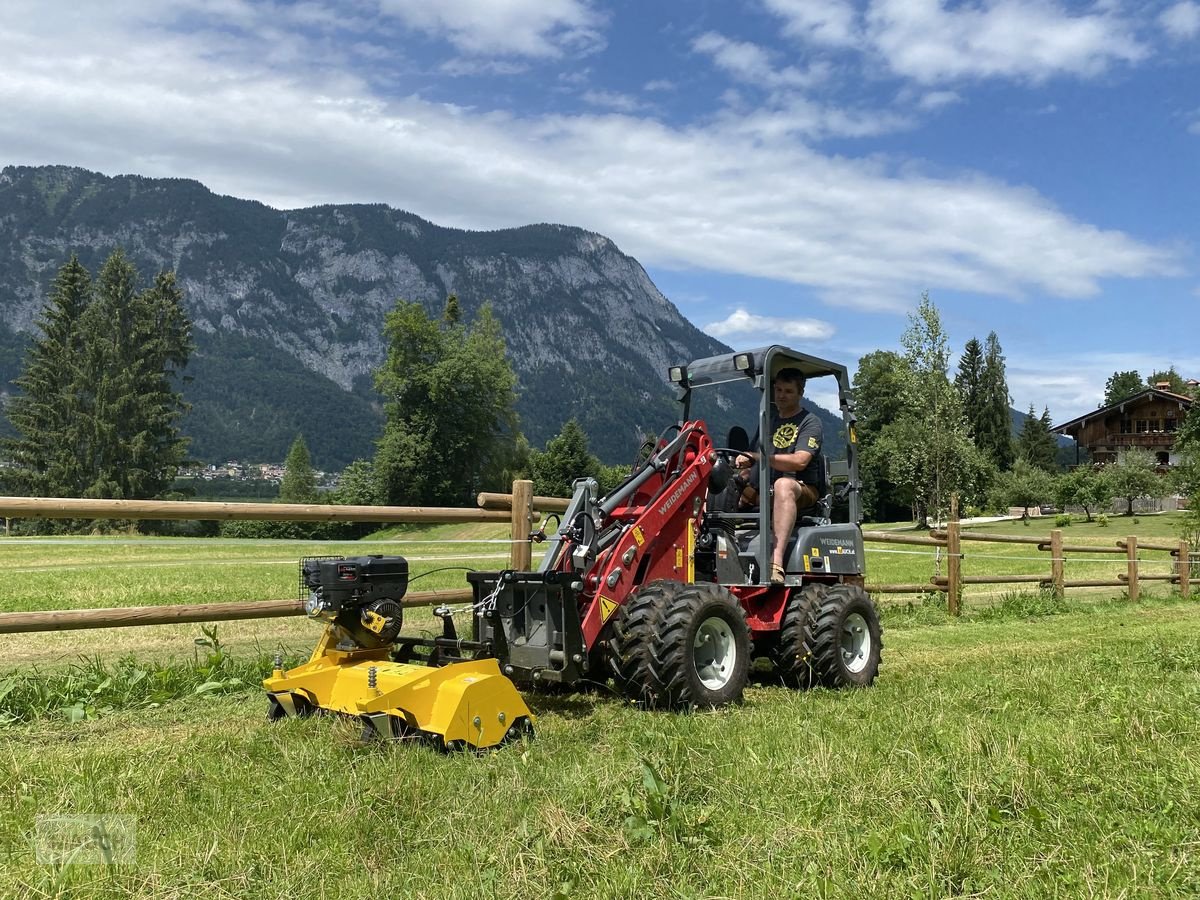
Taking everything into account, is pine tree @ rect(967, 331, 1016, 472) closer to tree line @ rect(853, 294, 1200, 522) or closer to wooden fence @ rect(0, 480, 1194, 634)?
tree line @ rect(853, 294, 1200, 522)

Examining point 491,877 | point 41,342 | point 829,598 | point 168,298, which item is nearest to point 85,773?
point 491,877

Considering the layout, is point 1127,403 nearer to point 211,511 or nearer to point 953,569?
point 953,569

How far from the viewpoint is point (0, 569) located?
630 inches

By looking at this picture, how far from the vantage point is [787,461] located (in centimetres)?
699

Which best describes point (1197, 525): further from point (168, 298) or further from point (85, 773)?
point (168, 298)

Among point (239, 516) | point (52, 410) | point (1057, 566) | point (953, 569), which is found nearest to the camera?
point (239, 516)

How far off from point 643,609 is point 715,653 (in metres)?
0.73

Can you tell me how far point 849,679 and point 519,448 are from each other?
66803 millimetres

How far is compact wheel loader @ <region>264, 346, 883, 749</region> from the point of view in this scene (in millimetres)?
4691

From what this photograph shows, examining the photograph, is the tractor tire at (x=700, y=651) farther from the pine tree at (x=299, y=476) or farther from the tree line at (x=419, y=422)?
the pine tree at (x=299, y=476)

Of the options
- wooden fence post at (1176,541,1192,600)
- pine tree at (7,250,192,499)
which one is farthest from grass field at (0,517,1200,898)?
pine tree at (7,250,192,499)

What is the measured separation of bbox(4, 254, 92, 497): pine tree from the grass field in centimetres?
6097

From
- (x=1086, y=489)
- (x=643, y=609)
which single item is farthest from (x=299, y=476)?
(x=643, y=609)

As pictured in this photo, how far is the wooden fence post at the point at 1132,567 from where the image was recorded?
16.0 meters
